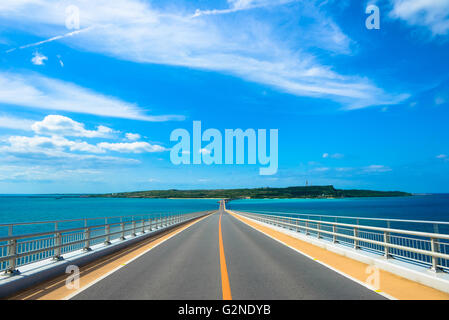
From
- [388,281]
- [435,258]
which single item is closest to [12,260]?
[388,281]

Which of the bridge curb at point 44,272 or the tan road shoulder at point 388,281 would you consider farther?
the bridge curb at point 44,272

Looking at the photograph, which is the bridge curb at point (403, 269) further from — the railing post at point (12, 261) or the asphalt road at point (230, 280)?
the railing post at point (12, 261)

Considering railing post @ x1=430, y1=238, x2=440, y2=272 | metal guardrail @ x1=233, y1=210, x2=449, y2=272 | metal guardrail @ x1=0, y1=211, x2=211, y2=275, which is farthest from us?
metal guardrail @ x1=0, y1=211, x2=211, y2=275

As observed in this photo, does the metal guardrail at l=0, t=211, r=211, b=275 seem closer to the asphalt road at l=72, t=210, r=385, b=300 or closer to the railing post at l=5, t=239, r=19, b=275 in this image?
the railing post at l=5, t=239, r=19, b=275

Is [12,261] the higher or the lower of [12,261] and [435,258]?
the lower

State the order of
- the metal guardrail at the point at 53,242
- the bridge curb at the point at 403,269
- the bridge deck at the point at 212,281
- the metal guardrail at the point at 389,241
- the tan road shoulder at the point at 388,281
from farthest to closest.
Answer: the metal guardrail at the point at 53,242 < the metal guardrail at the point at 389,241 < the bridge curb at the point at 403,269 < the bridge deck at the point at 212,281 < the tan road shoulder at the point at 388,281

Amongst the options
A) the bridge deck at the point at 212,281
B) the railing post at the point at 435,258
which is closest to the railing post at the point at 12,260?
the bridge deck at the point at 212,281

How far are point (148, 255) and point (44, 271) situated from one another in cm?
461

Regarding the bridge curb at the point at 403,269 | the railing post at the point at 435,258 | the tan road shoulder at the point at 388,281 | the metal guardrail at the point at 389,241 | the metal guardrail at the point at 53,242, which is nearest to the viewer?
the tan road shoulder at the point at 388,281

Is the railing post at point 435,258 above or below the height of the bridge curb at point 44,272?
above

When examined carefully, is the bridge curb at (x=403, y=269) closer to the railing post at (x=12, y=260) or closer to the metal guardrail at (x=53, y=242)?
the metal guardrail at (x=53, y=242)

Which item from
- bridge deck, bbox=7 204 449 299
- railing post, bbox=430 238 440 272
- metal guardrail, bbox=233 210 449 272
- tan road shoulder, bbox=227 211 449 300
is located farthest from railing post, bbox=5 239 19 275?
railing post, bbox=430 238 440 272

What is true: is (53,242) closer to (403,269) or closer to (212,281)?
(212,281)
